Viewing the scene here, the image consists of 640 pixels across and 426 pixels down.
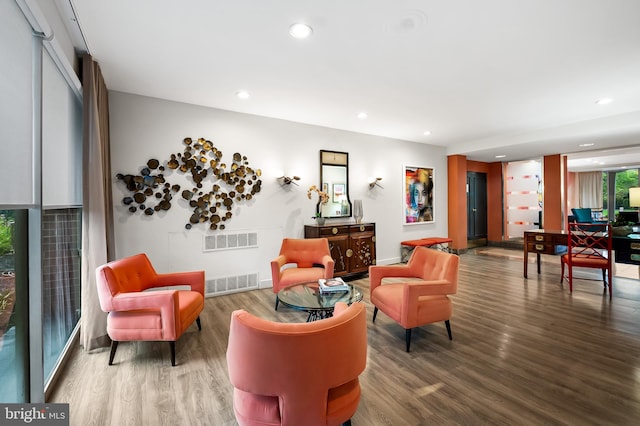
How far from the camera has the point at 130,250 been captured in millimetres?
3697

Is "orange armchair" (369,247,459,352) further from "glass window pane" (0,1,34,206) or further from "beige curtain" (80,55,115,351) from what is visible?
"glass window pane" (0,1,34,206)

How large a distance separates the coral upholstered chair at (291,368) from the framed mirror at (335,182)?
3920mm

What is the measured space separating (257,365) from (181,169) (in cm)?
340

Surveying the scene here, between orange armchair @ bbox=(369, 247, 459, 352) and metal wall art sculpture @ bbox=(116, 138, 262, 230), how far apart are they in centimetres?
243

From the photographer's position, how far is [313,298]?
106 inches

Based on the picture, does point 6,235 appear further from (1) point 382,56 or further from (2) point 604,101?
(2) point 604,101

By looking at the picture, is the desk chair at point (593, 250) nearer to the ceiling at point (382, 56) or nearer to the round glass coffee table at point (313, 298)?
the ceiling at point (382, 56)

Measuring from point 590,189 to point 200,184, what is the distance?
14.1 metres

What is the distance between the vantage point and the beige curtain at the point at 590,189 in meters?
10.8

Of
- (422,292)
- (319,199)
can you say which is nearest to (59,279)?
(422,292)

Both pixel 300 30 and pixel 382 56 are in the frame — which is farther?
pixel 382 56

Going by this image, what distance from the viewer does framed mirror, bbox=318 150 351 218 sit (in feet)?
17.4

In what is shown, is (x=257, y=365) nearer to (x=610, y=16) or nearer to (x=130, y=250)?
(x=130, y=250)

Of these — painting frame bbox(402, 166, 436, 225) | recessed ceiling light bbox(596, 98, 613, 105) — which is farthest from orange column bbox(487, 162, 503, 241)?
recessed ceiling light bbox(596, 98, 613, 105)
